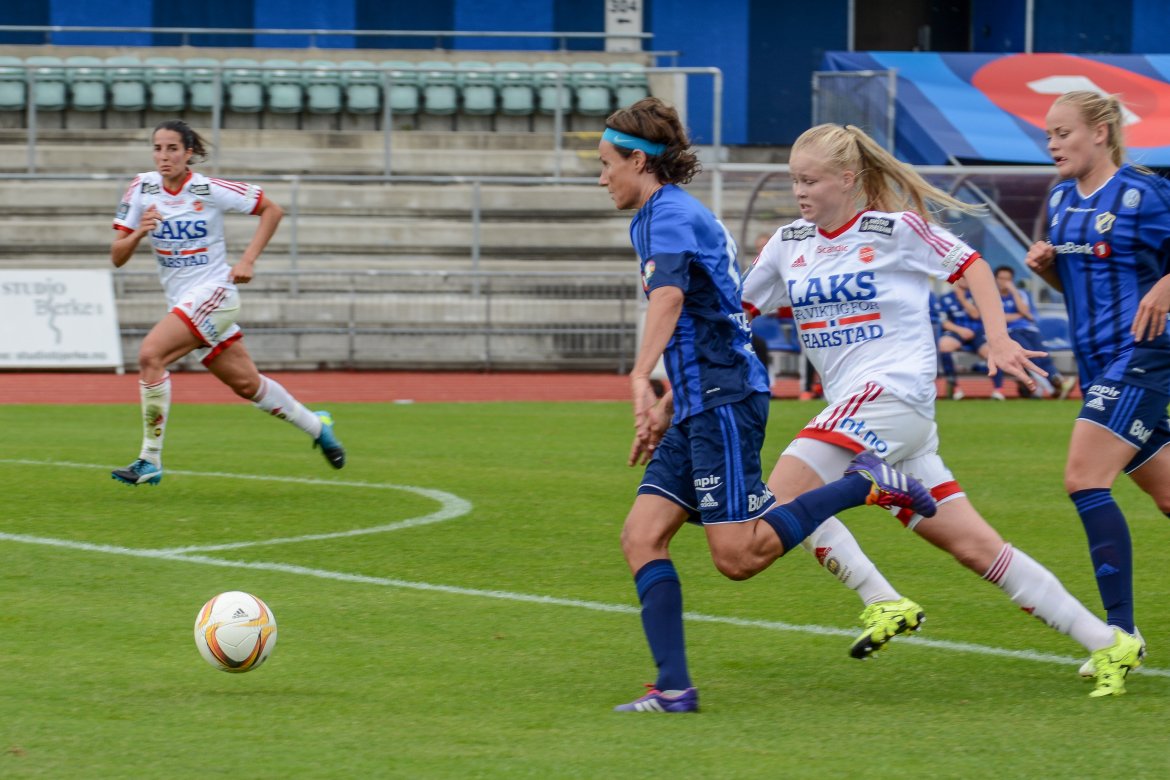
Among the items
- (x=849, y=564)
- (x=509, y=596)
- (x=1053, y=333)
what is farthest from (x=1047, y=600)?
(x=1053, y=333)

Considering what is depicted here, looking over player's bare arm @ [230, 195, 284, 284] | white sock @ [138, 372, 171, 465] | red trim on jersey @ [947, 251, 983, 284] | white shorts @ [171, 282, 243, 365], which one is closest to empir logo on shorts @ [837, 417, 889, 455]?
red trim on jersey @ [947, 251, 983, 284]

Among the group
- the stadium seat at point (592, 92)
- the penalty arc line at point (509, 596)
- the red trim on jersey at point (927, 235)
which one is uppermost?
the stadium seat at point (592, 92)

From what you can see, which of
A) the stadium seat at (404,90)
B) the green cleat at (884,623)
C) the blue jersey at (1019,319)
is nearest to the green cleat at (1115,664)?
the green cleat at (884,623)

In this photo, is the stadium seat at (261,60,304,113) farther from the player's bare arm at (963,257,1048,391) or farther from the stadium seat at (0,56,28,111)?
the player's bare arm at (963,257,1048,391)

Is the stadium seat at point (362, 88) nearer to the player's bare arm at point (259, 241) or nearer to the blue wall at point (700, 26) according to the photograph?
the blue wall at point (700, 26)

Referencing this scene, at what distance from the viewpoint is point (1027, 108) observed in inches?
1029

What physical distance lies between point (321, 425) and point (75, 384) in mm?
9865

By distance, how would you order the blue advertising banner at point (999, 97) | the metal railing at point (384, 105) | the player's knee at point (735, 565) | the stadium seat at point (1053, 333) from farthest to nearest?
the blue advertising banner at point (999, 97) → the metal railing at point (384, 105) → the stadium seat at point (1053, 333) → the player's knee at point (735, 565)

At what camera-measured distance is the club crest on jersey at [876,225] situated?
209 inches

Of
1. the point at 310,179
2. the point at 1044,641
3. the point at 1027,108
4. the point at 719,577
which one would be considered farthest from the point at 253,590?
the point at 1027,108

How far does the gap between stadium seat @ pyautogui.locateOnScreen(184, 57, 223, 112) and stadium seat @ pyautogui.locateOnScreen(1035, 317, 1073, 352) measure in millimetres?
13015

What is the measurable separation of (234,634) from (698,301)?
1.75m

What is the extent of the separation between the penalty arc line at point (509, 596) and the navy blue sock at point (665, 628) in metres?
1.38

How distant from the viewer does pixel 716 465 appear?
470 cm
